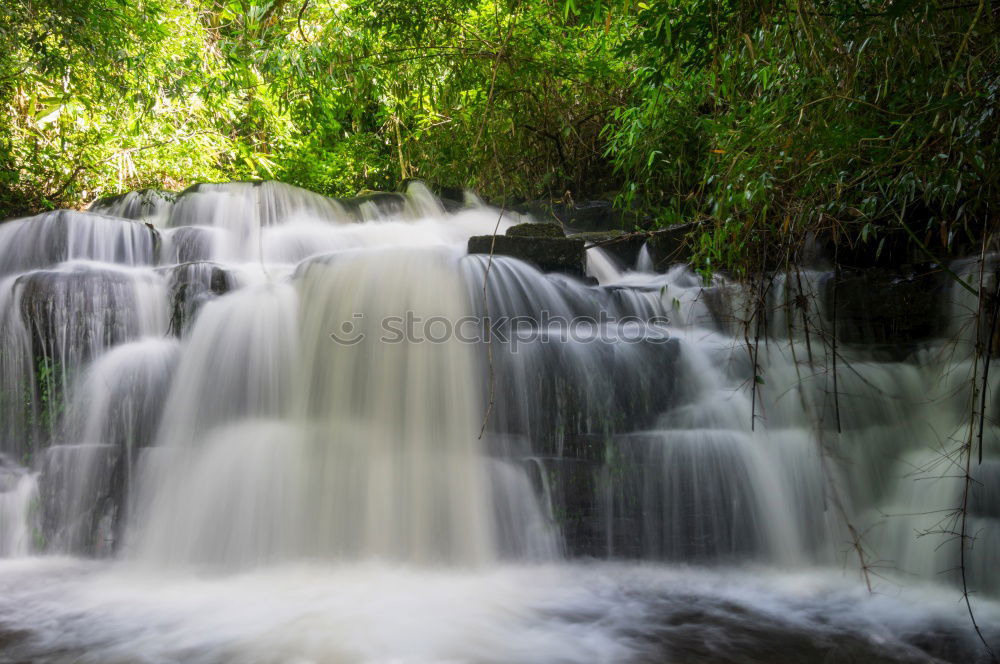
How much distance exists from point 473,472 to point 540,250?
1841 mm

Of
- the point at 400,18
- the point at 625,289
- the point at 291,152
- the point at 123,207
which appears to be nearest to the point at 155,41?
the point at 123,207

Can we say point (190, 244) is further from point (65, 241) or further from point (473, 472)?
point (473, 472)

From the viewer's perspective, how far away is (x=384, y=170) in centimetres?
935

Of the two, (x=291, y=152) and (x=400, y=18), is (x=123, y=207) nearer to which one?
(x=291, y=152)

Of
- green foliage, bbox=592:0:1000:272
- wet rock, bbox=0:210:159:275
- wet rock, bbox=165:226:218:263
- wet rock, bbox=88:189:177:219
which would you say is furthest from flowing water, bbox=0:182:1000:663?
wet rock, bbox=88:189:177:219

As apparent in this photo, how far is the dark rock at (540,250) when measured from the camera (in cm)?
475

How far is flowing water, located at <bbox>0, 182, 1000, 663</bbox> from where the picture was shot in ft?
8.82

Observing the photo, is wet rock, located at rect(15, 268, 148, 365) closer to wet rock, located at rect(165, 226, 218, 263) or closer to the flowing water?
the flowing water

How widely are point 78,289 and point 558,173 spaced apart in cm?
483

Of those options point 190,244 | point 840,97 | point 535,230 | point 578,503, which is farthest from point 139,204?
point 840,97

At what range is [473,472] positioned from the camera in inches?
140

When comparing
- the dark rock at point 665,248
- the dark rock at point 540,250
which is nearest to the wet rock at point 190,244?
the dark rock at point 540,250

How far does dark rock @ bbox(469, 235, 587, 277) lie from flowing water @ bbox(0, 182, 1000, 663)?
158mm

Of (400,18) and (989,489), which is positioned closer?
(989,489)
